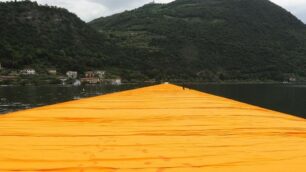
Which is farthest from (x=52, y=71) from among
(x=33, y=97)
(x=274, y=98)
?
(x=274, y=98)

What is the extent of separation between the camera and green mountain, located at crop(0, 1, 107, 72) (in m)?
106

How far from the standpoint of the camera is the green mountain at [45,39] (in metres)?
106

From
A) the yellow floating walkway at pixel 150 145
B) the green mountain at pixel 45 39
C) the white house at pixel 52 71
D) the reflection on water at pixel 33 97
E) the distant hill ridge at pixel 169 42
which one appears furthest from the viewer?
the distant hill ridge at pixel 169 42

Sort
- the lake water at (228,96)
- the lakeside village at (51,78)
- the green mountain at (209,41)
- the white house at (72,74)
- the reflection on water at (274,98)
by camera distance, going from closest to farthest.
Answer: the reflection on water at (274,98)
the lake water at (228,96)
the lakeside village at (51,78)
the white house at (72,74)
the green mountain at (209,41)

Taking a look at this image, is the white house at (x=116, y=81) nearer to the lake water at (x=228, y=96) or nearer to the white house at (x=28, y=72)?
the white house at (x=28, y=72)

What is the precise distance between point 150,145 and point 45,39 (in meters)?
120

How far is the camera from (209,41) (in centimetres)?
14500

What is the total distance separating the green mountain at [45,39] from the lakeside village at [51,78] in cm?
217

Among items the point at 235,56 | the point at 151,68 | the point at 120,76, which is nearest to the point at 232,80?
the point at 235,56

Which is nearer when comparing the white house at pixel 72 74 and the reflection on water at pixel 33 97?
the reflection on water at pixel 33 97

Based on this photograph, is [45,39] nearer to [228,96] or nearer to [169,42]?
[169,42]

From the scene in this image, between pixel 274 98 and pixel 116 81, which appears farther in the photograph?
pixel 116 81

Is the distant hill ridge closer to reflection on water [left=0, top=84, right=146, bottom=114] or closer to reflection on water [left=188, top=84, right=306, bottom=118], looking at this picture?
reflection on water [left=0, top=84, right=146, bottom=114]

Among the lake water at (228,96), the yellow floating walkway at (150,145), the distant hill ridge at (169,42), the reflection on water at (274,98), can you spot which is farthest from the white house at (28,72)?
the yellow floating walkway at (150,145)
